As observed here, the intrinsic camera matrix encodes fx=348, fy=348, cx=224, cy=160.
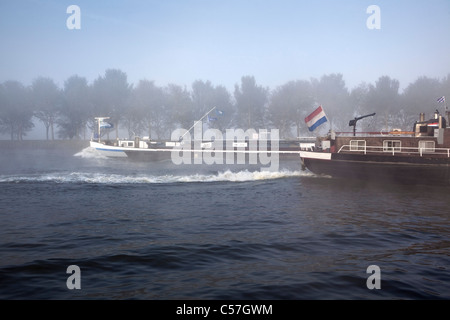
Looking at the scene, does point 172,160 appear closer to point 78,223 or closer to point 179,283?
point 78,223

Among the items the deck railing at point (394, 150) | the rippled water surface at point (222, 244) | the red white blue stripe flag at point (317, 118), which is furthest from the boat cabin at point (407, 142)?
the rippled water surface at point (222, 244)

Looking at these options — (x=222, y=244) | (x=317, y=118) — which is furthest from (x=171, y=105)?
(x=222, y=244)

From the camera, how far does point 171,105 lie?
8994cm

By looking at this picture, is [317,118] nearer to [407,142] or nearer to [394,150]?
[394,150]

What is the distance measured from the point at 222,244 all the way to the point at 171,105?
82413 mm

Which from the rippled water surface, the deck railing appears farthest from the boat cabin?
the rippled water surface

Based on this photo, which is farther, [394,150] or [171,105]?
[171,105]

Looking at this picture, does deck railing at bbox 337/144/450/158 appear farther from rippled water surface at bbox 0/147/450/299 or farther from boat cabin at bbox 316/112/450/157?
rippled water surface at bbox 0/147/450/299

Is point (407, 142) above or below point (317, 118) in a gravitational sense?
below

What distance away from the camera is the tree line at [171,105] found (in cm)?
8750

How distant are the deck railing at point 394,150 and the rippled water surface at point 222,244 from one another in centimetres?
578

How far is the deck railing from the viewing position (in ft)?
82.0

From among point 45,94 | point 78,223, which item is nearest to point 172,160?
point 78,223
